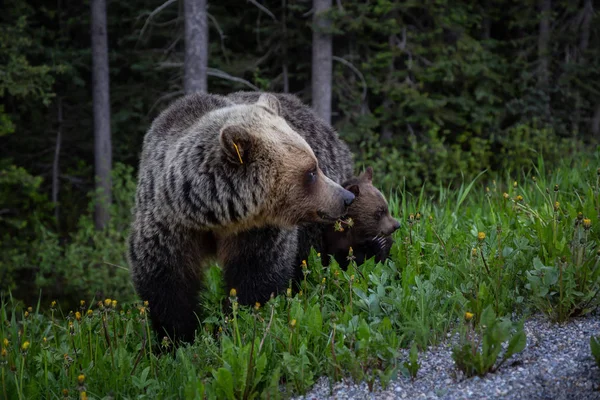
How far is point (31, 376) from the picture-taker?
3389mm

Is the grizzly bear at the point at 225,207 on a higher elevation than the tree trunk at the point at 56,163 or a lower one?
higher

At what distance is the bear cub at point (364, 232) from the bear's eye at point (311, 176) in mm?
890

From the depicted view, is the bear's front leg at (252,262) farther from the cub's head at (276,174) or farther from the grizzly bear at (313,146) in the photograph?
the grizzly bear at (313,146)

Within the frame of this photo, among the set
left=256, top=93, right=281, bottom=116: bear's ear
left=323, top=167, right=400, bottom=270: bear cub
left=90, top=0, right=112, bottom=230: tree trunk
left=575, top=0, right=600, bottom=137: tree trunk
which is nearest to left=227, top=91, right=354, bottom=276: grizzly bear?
left=323, top=167, right=400, bottom=270: bear cub

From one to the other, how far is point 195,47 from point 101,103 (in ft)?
11.4

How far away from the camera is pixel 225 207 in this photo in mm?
3500

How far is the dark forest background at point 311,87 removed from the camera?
1200 cm

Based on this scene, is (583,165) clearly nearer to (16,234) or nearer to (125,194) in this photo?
(125,194)

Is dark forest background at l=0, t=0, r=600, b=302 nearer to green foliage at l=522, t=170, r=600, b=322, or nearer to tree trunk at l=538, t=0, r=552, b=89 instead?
tree trunk at l=538, t=0, r=552, b=89

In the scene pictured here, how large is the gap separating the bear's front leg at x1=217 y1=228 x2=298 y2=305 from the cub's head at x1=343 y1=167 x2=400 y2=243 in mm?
847

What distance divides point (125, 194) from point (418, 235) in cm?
937

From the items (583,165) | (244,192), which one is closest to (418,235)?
(244,192)

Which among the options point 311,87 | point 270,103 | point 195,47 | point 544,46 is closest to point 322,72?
point 311,87

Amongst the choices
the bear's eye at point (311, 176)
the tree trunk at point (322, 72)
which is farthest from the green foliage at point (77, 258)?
the bear's eye at point (311, 176)
